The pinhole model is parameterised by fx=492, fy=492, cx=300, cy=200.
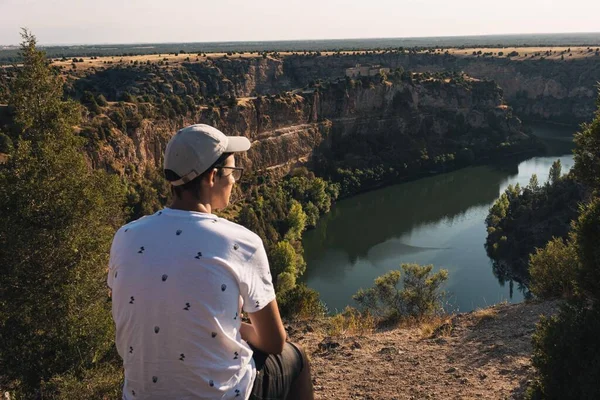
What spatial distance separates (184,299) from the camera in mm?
1568

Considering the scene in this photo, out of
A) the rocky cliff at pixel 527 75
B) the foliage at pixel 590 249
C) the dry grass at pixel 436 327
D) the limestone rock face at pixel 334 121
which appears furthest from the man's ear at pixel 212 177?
the rocky cliff at pixel 527 75

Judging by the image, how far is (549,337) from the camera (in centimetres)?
356

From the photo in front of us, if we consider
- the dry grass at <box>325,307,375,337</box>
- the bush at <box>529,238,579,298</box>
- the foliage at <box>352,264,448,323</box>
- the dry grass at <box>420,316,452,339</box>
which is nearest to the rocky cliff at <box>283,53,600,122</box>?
the foliage at <box>352,264,448,323</box>

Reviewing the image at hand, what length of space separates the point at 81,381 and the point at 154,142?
→ 22910 mm

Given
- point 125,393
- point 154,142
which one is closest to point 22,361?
point 125,393

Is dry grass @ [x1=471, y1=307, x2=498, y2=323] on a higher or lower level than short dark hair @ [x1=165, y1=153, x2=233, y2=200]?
lower

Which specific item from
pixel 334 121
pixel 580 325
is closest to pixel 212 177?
pixel 580 325

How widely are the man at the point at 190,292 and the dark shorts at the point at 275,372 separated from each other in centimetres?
10

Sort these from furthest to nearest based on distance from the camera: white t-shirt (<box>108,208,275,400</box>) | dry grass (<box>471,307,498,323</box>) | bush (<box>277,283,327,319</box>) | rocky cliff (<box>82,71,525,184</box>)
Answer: rocky cliff (<box>82,71,525,184</box>) → bush (<box>277,283,327,319</box>) → dry grass (<box>471,307,498,323</box>) → white t-shirt (<box>108,208,275,400</box>)

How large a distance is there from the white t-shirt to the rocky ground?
3119mm

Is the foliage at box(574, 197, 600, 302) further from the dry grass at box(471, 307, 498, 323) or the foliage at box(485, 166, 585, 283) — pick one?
the foliage at box(485, 166, 585, 283)

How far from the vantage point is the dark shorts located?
6.25 ft

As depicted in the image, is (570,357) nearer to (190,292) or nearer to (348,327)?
(190,292)

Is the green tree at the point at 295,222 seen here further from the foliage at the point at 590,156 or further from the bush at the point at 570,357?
the bush at the point at 570,357
